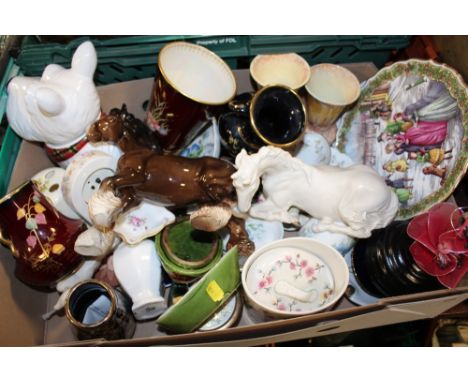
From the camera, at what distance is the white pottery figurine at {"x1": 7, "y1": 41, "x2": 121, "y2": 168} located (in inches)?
35.4

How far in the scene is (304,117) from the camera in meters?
0.89

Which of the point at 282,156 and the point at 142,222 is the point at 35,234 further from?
the point at 282,156

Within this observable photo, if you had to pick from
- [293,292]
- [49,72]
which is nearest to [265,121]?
[293,292]

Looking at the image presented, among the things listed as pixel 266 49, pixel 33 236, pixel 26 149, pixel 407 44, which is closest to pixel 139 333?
pixel 33 236

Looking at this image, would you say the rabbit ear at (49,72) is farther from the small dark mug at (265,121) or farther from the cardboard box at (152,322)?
the small dark mug at (265,121)

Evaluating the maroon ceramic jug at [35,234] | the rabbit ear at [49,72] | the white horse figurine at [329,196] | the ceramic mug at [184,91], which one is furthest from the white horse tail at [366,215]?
the rabbit ear at [49,72]

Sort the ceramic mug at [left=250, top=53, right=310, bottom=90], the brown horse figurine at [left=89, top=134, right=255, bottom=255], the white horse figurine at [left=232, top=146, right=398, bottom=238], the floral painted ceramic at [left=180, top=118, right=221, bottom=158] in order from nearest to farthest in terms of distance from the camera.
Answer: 1. the brown horse figurine at [left=89, top=134, right=255, bottom=255]
2. the white horse figurine at [left=232, top=146, right=398, bottom=238]
3. the floral painted ceramic at [left=180, top=118, right=221, bottom=158]
4. the ceramic mug at [left=250, top=53, right=310, bottom=90]

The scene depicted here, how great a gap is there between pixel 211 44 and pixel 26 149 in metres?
0.51

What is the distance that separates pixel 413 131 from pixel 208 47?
53cm

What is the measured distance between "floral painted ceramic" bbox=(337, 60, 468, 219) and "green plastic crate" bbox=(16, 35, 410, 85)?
130mm

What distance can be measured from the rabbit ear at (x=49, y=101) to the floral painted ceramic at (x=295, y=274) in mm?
485

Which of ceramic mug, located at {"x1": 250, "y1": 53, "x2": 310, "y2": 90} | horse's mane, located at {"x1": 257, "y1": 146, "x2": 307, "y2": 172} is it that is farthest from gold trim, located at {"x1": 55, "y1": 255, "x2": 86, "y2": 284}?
ceramic mug, located at {"x1": 250, "y1": 53, "x2": 310, "y2": 90}

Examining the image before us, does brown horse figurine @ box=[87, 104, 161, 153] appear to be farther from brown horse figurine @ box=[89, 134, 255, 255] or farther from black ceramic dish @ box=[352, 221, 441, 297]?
black ceramic dish @ box=[352, 221, 441, 297]

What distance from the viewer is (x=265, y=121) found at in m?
0.92
